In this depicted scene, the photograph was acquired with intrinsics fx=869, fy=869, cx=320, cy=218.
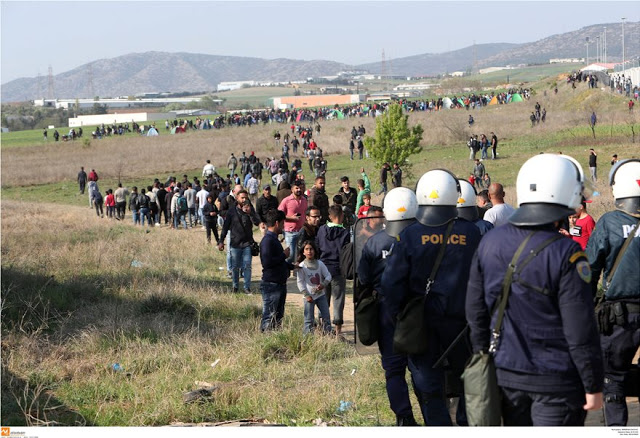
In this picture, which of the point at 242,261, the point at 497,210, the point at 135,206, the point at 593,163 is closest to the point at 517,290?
the point at 497,210

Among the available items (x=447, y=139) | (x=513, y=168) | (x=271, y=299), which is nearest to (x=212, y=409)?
(x=271, y=299)

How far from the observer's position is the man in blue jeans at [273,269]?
10109mm

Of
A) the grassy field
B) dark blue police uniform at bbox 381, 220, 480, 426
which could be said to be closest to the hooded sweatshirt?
the grassy field

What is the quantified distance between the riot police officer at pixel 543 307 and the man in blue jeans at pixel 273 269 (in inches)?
234

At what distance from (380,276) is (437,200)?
41.6 inches

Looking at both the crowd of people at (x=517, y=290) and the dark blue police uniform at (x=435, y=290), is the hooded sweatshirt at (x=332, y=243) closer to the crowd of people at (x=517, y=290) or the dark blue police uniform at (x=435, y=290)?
the crowd of people at (x=517, y=290)

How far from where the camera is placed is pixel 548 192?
4184mm

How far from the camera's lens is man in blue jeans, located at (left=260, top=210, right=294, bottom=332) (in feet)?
33.2

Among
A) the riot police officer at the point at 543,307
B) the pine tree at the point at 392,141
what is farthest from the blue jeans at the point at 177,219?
the riot police officer at the point at 543,307

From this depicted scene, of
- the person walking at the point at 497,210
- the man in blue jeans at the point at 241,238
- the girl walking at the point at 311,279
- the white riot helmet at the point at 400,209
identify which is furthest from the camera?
the man in blue jeans at the point at 241,238

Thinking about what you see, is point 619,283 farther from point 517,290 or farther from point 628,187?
point 517,290
